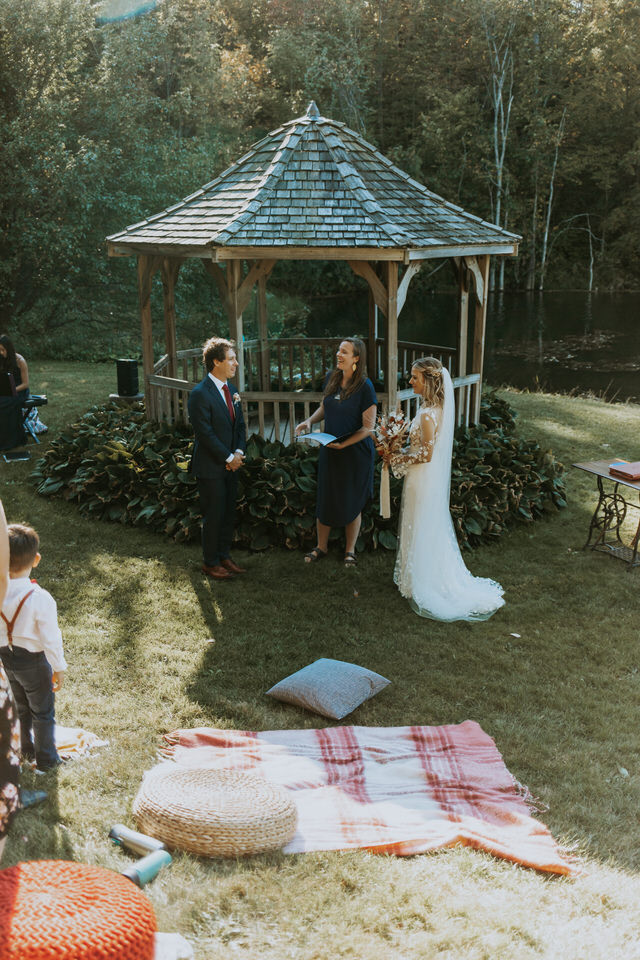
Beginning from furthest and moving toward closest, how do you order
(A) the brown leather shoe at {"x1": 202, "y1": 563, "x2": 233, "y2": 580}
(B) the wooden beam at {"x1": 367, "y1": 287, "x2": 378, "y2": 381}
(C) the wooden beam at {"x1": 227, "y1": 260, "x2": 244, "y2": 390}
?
(B) the wooden beam at {"x1": 367, "y1": 287, "x2": 378, "y2": 381} < (C) the wooden beam at {"x1": 227, "y1": 260, "x2": 244, "y2": 390} < (A) the brown leather shoe at {"x1": 202, "y1": 563, "x2": 233, "y2": 580}

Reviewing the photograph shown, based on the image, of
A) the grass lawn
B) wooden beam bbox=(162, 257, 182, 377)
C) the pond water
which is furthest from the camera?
the pond water

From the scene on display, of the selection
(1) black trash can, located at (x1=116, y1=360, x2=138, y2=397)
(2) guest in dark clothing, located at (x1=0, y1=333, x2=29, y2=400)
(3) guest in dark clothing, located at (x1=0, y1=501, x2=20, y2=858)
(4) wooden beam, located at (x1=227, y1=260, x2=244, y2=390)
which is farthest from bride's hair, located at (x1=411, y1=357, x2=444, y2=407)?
(1) black trash can, located at (x1=116, y1=360, x2=138, y2=397)

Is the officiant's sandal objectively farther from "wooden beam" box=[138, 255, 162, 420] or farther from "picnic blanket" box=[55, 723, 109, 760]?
"wooden beam" box=[138, 255, 162, 420]

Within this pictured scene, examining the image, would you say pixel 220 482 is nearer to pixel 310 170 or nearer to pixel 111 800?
pixel 111 800

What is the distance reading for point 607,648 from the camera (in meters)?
6.73

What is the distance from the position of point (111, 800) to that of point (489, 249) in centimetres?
807

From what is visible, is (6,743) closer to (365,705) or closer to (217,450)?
(365,705)

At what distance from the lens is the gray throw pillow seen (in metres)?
5.52

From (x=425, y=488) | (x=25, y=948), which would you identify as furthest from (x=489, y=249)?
(x=25, y=948)

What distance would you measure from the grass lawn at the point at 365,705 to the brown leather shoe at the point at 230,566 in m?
0.16

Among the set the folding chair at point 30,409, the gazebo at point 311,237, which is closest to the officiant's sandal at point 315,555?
the gazebo at point 311,237

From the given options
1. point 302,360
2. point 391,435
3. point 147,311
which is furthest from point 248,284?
point 391,435

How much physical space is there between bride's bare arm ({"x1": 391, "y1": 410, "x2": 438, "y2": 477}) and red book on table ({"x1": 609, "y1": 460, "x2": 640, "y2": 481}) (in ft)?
7.04

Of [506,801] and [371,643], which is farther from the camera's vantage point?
[371,643]
